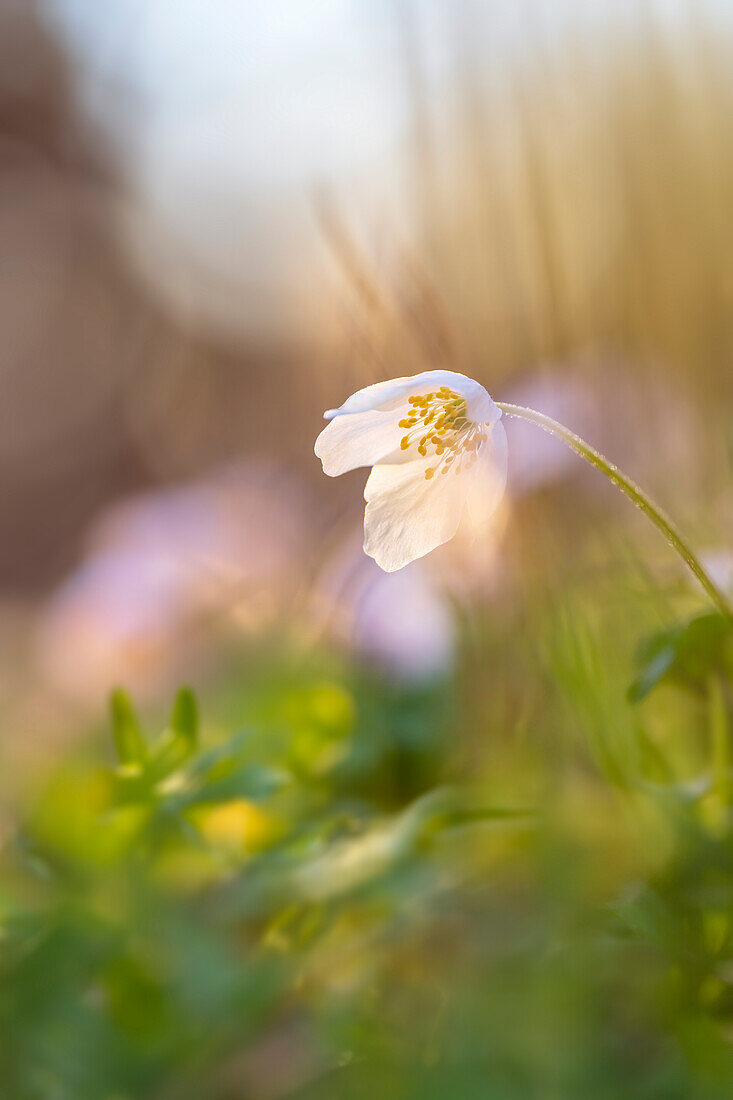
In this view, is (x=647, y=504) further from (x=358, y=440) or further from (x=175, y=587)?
(x=175, y=587)

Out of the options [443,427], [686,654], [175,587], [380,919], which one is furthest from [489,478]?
[175,587]

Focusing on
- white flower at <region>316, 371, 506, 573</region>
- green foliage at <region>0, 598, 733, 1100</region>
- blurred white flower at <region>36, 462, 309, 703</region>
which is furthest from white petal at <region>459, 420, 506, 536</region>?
blurred white flower at <region>36, 462, 309, 703</region>

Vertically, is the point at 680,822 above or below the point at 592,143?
below

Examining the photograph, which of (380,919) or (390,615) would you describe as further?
(390,615)

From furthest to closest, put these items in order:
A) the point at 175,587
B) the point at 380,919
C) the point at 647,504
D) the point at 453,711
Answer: the point at 175,587
the point at 453,711
the point at 380,919
the point at 647,504

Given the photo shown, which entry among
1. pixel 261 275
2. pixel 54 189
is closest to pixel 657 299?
pixel 261 275

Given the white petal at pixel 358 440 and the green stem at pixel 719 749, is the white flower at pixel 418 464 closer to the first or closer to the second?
the white petal at pixel 358 440

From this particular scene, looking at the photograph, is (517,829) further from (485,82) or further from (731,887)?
(485,82)
